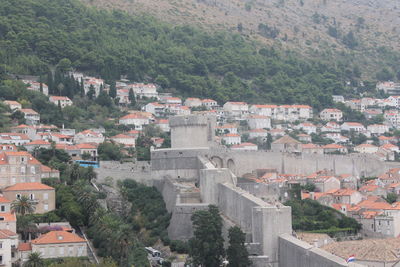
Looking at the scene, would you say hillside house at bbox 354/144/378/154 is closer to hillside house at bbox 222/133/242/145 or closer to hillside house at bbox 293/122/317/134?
hillside house at bbox 293/122/317/134

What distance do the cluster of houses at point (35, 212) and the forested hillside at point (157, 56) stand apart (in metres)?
32.4

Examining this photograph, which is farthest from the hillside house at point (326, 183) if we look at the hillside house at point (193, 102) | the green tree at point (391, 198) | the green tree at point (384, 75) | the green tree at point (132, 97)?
the green tree at point (384, 75)

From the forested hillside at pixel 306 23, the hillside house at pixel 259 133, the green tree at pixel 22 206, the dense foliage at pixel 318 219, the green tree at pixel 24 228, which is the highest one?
the forested hillside at pixel 306 23

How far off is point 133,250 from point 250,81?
234ft

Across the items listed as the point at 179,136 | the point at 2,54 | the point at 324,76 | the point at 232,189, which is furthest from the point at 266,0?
the point at 232,189

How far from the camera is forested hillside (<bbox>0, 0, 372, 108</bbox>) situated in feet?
313

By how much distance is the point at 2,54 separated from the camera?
87.2 metres

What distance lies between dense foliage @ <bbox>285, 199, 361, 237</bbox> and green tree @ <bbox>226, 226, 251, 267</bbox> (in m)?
11.6

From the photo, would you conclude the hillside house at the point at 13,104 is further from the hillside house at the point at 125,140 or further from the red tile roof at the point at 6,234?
the red tile roof at the point at 6,234

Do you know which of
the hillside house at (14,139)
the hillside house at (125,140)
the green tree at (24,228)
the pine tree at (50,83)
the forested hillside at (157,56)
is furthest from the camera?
the forested hillside at (157,56)

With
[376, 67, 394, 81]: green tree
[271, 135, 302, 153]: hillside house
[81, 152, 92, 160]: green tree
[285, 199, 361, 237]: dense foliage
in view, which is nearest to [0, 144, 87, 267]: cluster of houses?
[81, 152, 92, 160]: green tree

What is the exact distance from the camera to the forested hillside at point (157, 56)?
95.2 meters

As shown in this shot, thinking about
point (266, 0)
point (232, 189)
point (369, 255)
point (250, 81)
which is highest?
point (266, 0)

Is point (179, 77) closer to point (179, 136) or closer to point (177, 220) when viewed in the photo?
point (179, 136)
